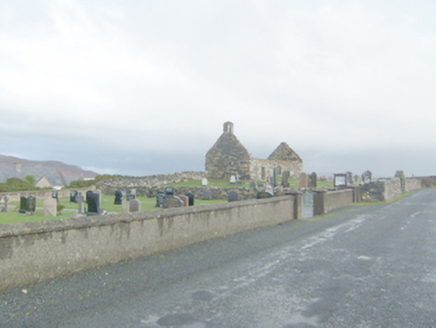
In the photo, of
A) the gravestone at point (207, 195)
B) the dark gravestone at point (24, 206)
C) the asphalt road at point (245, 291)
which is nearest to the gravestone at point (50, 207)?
the dark gravestone at point (24, 206)

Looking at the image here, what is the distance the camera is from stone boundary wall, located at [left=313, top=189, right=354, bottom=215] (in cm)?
1599

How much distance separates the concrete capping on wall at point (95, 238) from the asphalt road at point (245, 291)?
0.21 m

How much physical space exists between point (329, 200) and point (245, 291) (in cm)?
1440

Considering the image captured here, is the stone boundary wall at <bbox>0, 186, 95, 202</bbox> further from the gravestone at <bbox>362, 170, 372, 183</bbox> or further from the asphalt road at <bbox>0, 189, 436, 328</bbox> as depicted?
the gravestone at <bbox>362, 170, 372, 183</bbox>

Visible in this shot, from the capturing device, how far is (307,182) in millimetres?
29156

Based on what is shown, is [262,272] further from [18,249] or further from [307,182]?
[307,182]

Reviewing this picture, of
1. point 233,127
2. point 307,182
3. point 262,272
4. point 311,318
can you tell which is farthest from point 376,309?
point 233,127

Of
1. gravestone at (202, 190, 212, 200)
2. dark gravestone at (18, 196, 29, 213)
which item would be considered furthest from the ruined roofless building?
dark gravestone at (18, 196, 29, 213)

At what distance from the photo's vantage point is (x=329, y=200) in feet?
59.2

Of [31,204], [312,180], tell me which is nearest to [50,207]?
[31,204]

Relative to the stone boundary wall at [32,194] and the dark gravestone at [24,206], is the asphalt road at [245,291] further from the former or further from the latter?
the stone boundary wall at [32,194]

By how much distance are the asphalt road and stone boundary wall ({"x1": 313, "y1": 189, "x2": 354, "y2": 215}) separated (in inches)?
312

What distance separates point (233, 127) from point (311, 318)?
36971mm

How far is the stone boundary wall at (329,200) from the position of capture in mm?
15992
